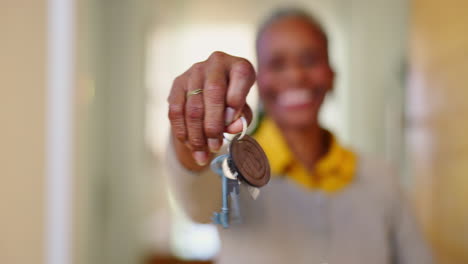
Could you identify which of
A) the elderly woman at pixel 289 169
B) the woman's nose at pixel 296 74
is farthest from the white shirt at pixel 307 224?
the woman's nose at pixel 296 74

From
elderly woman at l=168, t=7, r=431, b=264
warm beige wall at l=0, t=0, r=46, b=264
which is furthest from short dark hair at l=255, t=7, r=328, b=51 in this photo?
warm beige wall at l=0, t=0, r=46, b=264

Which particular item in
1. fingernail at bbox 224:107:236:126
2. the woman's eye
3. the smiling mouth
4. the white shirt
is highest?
the woman's eye

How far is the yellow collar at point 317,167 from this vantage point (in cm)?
42

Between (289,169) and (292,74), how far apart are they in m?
0.10

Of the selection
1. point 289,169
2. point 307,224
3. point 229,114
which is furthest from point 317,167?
point 229,114

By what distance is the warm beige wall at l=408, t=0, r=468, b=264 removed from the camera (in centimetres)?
59

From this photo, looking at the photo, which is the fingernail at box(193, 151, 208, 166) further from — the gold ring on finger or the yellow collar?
the yellow collar

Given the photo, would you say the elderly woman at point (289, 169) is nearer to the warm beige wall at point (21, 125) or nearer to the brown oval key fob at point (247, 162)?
the brown oval key fob at point (247, 162)

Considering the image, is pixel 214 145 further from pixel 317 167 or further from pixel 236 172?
pixel 317 167

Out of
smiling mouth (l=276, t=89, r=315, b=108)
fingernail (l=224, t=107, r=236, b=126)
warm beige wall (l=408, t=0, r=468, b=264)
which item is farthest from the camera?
warm beige wall (l=408, t=0, r=468, b=264)

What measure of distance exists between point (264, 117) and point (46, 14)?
0.25 meters

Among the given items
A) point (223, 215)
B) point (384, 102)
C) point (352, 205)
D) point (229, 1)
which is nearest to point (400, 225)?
point (352, 205)

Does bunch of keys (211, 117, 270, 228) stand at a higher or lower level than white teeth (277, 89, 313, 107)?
lower

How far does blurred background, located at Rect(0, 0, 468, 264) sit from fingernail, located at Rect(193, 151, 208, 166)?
0.17 feet
